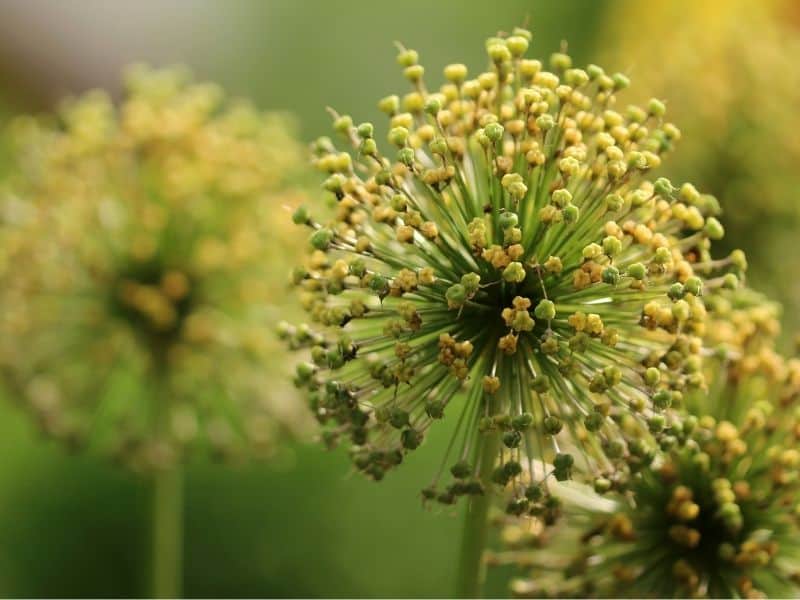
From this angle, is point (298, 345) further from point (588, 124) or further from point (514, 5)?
point (514, 5)

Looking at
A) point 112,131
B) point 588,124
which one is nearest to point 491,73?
point 588,124

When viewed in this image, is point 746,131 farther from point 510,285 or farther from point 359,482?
point 510,285

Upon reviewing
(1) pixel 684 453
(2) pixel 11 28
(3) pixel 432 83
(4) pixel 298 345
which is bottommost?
(1) pixel 684 453

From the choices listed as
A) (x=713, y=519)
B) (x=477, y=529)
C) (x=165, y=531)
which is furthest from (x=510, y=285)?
(x=165, y=531)

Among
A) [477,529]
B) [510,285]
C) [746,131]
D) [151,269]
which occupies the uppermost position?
[746,131]

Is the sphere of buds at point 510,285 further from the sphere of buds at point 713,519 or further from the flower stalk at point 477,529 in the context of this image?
the sphere of buds at point 713,519
